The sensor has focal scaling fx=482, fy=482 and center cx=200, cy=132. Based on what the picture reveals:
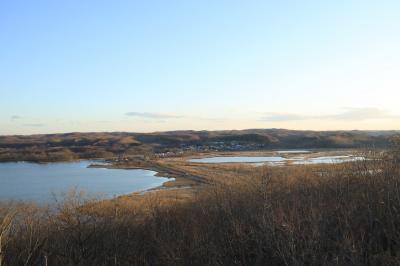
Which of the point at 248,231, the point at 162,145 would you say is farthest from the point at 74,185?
the point at 162,145

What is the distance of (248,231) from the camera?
40.3ft

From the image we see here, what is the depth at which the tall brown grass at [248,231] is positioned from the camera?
9648 mm

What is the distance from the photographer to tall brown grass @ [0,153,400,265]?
9.65 meters

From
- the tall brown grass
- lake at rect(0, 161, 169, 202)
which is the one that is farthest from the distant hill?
the tall brown grass

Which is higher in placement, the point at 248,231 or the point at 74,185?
the point at 248,231

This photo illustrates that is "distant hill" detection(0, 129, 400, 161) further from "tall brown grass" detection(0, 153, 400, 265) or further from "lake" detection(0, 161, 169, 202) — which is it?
"tall brown grass" detection(0, 153, 400, 265)

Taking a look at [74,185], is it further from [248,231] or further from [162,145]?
[162,145]

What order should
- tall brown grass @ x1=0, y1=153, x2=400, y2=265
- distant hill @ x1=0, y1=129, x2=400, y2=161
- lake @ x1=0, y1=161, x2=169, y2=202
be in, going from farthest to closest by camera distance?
distant hill @ x1=0, y1=129, x2=400, y2=161
lake @ x1=0, y1=161, x2=169, y2=202
tall brown grass @ x1=0, y1=153, x2=400, y2=265

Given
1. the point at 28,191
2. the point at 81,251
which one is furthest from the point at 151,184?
the point at 81,251

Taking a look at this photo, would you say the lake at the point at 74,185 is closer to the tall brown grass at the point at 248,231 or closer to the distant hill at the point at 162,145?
the tall brown grass at the point at 248,231

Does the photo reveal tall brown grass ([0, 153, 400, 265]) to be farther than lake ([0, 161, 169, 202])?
No

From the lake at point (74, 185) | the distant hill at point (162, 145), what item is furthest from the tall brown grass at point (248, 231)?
the distant hill at point (162, 145)

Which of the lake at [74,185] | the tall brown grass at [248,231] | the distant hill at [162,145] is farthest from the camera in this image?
the distant hill at [162,145]

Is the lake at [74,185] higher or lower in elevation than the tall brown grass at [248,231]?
lower
